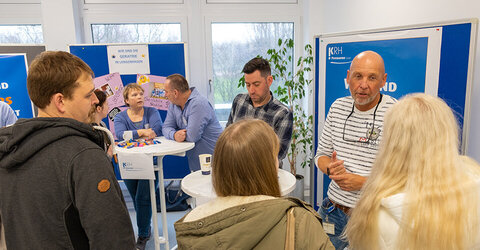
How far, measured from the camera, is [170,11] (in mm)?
4055

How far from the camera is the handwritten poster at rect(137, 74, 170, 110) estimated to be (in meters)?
3.72

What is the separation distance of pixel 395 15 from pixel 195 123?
5.86 feet

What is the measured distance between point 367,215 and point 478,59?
1.30m

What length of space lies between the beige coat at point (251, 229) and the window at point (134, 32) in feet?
11.7

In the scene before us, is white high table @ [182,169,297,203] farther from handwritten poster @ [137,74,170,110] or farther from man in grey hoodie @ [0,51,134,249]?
handwritten poster @ [137,74,170,110]

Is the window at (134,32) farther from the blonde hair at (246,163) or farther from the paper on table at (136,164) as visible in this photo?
the blonde hair at (246,163)

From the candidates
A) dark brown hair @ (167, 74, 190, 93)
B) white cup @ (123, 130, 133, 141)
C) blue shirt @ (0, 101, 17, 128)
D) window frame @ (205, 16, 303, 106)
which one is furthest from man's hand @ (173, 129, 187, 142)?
blue shirt @ (0, 101, 17, 128)

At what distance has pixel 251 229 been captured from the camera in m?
0.87

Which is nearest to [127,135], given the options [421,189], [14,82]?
[14,82]

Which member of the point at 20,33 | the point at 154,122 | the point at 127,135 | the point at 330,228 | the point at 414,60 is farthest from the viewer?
the point at 20,33

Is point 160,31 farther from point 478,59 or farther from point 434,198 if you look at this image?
point 434,198

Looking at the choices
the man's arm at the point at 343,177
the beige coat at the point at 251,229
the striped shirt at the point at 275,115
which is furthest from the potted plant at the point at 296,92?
the beige coat at the point at 251,229

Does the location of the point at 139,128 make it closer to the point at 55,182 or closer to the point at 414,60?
the point at 55,182

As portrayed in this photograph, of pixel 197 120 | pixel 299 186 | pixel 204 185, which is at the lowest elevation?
pixel 299 186
